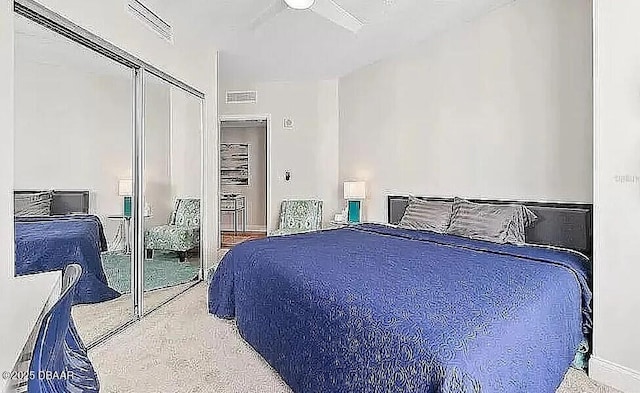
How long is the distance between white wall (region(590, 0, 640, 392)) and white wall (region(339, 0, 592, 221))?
0.68 m

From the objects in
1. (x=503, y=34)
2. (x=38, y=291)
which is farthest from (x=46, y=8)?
(x=503, y=34)

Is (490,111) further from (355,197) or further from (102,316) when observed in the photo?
(102,316)

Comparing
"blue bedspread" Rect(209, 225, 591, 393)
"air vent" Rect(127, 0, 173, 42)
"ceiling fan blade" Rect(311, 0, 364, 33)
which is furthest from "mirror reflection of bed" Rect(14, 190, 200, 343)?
"ceiling fan blade" Rect(311, 0, 364, 33)

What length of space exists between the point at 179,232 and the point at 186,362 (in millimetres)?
1933

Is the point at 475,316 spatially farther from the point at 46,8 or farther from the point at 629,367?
the point at 46,8

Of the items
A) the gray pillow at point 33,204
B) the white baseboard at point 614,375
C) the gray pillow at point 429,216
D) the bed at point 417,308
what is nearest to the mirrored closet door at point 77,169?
the gray pillow at point 33,204

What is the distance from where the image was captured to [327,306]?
195cm

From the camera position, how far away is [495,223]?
3.28m

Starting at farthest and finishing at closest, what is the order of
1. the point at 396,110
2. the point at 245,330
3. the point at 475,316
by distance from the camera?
the point at 396,110 < the point at 245,330 < the point at 475,316

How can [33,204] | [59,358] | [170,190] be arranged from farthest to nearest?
[170,190] → [33,204] → [59,358]

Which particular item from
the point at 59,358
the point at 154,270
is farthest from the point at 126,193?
the point at 59,358

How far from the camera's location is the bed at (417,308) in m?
1.46

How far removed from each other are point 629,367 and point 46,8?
12.1ft

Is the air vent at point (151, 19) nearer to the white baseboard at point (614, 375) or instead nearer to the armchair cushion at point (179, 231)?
the armchair cushion at point (179, 231)
